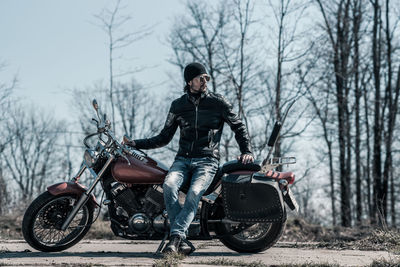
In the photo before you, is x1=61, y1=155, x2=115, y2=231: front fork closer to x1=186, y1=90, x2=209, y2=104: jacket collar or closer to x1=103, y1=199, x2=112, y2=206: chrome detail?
x1=103, y1=199, x2=112, y2=206: chrome detail

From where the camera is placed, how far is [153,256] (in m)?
4.57

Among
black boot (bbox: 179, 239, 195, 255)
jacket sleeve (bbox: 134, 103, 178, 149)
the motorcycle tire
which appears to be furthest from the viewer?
jacket sleeve (bbox: 134, 103, 178, 149)

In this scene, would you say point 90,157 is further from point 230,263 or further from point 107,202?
point 230,263

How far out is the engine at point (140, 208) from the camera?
15.4 ft

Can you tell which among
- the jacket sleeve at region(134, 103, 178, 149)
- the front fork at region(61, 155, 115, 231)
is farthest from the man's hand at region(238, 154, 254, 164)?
the front fork at region(61, 155, 115, 231)

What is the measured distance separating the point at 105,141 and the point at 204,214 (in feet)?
4.08

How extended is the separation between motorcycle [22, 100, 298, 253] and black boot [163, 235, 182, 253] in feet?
1.34

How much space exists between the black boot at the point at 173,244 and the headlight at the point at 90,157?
1173mm

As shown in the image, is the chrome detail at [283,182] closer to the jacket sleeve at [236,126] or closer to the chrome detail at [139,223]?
the jacket sleeve at [236,126]

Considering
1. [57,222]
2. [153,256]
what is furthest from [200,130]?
[57,222]

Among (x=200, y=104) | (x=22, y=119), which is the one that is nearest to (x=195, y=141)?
(x=200, y=104)

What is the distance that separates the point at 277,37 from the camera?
1100 cm

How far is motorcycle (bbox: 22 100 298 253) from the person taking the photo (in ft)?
15.3

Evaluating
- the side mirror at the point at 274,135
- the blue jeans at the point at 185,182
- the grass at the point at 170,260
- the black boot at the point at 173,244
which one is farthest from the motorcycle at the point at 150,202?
the grass at the point at 170,260
